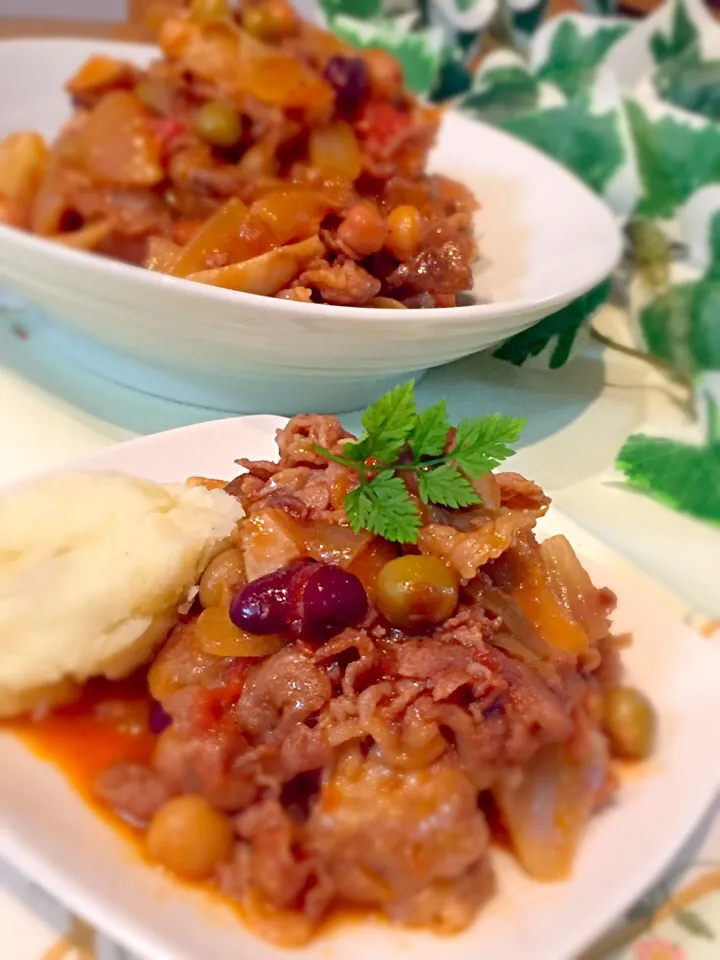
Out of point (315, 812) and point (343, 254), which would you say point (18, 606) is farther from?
point (343, 254)

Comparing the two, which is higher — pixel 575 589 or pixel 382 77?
pixel 382 77

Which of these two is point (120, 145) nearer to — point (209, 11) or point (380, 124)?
point (209, 11)

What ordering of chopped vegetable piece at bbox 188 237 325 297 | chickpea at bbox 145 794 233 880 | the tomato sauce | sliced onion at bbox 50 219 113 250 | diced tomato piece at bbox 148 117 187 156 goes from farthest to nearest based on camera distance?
diced tomato piece at bbox 148 117 187 156 → sliced onion at bbox 50 219 113 250 → chopped vegetable piece at bbox 188 237 325 297 → the tomato sauce → chickpea at bbox 145 794 233 880

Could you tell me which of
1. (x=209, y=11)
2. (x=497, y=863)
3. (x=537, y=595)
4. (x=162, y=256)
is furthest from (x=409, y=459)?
(x=209, y=11)

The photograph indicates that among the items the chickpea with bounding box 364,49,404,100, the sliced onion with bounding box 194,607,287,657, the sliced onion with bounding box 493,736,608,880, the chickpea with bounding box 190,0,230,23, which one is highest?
the chickpea with bounding box 190,0,230,23

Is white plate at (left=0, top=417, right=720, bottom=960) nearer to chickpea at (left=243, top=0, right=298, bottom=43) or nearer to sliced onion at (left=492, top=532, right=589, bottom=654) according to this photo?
sliced onion at (left=492, top=532, right=589, bottom=654)

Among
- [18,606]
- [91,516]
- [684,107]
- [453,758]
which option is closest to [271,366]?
[91,516]

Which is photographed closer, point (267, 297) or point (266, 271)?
point (267, 297)

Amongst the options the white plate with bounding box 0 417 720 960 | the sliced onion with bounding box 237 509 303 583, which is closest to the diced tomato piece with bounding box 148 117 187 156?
the sliced onion with bounding box 237 509 303 583

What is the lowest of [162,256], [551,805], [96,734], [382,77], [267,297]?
[96,734]
